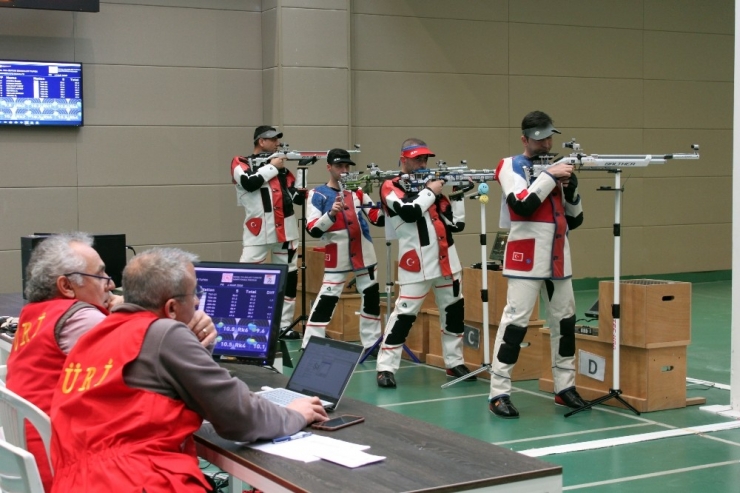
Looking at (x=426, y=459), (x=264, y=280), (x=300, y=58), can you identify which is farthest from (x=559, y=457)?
(x=300, y=58)

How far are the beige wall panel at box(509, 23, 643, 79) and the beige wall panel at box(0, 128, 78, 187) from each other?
537cm

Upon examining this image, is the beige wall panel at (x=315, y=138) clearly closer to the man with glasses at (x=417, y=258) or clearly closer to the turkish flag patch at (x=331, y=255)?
the turkish flag patch at (x=331, y=255)

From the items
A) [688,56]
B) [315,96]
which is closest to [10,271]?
[315,96]

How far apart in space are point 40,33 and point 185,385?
8.27m

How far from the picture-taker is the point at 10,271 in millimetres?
10125

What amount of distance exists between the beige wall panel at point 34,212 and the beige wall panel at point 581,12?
574 cm

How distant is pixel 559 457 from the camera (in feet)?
17.7

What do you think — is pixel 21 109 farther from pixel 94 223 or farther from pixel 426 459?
pixel 426 459

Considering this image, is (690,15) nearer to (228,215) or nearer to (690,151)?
(690,151)

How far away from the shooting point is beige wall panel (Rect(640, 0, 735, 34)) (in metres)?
13.0

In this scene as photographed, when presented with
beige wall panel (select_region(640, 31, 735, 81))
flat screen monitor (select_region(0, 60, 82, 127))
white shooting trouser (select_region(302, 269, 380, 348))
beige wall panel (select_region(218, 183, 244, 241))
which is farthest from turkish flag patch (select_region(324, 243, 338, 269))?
beige wall panel (select_region(640, 31, 735, 81))

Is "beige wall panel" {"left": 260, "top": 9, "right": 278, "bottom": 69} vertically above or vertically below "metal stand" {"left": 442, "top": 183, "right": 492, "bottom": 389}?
above

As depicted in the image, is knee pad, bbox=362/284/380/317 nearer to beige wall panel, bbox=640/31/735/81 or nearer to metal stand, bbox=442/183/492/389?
metal stand, bbox=442/183/492/389

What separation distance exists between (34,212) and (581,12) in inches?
280
